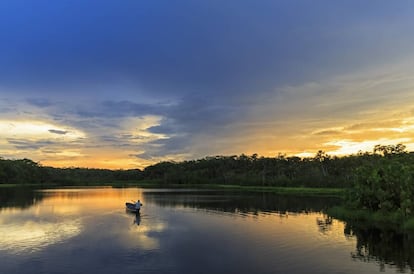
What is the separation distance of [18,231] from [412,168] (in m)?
34.5

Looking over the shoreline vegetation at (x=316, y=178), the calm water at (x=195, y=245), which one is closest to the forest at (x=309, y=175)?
the shoreline vegetation at (x=316, y=178)

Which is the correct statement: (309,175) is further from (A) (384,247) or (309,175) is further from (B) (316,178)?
(A) (384,247)

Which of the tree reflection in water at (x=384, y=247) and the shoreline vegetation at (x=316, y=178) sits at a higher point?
the shoreline vegetation at (x=316, y=178)

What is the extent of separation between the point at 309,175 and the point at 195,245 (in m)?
98.3

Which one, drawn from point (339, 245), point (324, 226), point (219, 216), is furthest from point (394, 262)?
point (219, 216)

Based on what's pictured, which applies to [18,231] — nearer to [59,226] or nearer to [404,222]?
[59,226]

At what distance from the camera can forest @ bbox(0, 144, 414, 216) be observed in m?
37.2

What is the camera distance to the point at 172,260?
22375 millimetres

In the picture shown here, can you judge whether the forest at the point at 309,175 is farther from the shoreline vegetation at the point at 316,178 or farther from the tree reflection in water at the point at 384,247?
the tree reflection in water at the point at 384,247

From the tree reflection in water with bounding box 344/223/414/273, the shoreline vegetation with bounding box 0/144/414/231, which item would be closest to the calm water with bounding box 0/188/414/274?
the tree reflection in water with bounding box 344/223/414/273

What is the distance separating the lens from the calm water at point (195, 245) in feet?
68.8

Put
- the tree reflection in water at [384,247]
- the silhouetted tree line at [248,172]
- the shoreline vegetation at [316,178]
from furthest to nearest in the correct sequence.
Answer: the silhouetted tree line at [248,172], the shoreline vegetation at [316,178], the tree reflection in water at [384,247]

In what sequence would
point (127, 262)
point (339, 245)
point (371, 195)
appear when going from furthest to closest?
point (371, 195)
point (339, 245)
point (127, 262)

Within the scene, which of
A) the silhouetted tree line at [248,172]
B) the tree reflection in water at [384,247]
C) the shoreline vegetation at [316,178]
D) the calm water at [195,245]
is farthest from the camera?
the silhouetted tree line at [248,172]
